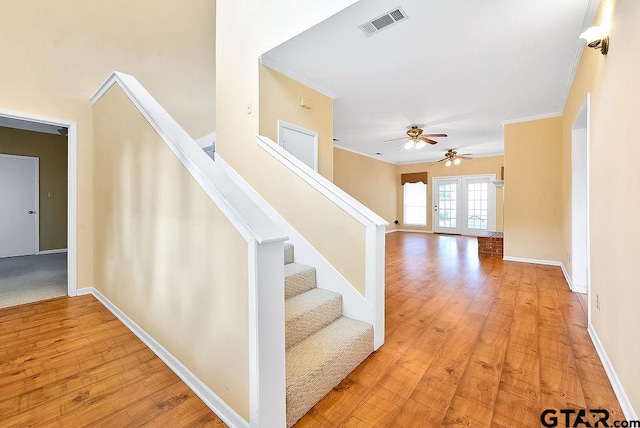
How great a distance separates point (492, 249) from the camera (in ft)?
17.7

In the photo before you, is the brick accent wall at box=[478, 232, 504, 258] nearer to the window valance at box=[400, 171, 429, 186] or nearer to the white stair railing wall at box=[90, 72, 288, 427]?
the window valance at box=[400, 171, 429, 186]

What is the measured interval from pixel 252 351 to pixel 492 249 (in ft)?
18.5

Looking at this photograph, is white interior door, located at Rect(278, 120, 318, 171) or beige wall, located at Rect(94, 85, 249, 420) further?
white interior door, located at Rect(278, 120, 318, 171)

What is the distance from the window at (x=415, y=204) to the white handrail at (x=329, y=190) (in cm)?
823

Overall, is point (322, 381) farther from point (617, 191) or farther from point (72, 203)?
point (72, 203)

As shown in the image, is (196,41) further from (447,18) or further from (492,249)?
(492,249)

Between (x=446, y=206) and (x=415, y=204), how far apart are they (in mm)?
1081

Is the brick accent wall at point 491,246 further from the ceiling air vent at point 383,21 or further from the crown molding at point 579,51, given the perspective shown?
the ceiling air vent at point 383,21

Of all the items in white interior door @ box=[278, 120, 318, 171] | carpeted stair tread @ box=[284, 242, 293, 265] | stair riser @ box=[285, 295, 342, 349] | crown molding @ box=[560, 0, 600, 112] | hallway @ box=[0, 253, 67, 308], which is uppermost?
crown molding @ box=[560, 0, 600, 112]

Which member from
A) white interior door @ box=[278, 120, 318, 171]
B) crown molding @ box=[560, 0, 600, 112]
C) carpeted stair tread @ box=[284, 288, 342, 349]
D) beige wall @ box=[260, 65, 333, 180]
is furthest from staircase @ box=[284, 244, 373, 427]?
crown molding @ box=[560, 0, 600, 112]

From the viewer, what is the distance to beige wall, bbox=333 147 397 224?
7.69 m

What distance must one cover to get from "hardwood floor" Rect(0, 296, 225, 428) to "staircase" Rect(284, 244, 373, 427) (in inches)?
16.9

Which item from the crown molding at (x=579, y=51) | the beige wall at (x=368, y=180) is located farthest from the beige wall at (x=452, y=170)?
the crown molding at (x=579, y=51)

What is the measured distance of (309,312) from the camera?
1.89m
